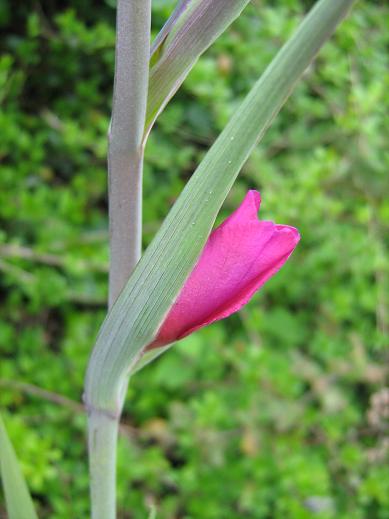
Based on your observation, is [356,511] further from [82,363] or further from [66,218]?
[66,218]

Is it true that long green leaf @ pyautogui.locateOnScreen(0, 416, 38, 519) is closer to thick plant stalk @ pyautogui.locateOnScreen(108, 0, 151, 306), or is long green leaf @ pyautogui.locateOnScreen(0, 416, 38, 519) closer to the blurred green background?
thick plant stalk @ pyautogui.locateOnScreen(108, 0, 151, 306)

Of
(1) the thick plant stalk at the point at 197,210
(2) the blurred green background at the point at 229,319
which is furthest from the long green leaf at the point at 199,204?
(2) the blurred green background at the point at 229,319

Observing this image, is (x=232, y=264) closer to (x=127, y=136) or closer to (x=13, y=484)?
(x=127, y=136)

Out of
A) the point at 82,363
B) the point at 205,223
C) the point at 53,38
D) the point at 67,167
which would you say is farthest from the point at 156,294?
the point at 67,167

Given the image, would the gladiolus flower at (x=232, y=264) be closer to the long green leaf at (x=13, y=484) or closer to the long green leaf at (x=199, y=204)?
the long green leaf at (x=199, y=204)

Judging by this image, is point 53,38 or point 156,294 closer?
point 156,294

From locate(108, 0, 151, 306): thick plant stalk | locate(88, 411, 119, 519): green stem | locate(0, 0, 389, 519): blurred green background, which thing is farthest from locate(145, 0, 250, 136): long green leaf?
locate(0, 0, 389, 519): blurred green background

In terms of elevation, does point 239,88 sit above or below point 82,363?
above

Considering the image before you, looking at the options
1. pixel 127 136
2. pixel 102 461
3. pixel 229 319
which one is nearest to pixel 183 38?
pixel 127 136
